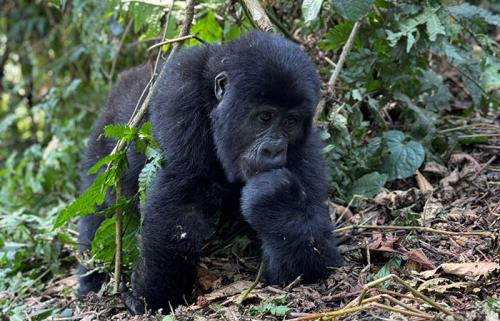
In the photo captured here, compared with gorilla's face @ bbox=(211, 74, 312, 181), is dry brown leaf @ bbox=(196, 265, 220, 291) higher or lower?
lower

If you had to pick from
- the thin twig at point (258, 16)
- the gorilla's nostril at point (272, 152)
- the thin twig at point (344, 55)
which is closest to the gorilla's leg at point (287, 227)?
the gorilla's nostril at point (272, 152)

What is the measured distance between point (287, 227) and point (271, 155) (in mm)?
434

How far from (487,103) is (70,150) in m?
4.10

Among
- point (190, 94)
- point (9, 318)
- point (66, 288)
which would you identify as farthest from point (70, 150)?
point (190, 94)

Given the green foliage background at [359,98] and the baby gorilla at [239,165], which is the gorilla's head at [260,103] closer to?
the baby gorilla at [239,165]

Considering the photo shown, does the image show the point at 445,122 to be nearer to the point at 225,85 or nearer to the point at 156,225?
the point at 225,85

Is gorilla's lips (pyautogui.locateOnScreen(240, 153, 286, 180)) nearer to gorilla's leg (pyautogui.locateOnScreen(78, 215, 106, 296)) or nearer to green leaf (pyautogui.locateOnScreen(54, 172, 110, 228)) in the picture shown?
green leaf (pyautogui.locateOnScreen(54, 172, 110, 228))

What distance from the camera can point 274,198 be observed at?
12.6 feet

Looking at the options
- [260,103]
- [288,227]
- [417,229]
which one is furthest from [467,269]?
[260,103]

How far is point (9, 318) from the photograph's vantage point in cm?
464

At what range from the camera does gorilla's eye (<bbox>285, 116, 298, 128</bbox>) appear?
4.02m

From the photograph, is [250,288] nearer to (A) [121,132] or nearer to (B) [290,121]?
(B) [290,121]

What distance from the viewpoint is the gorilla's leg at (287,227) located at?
3840 mm

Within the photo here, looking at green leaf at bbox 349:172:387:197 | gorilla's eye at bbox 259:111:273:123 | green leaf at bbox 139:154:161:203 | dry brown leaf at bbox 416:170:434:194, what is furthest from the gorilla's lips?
dry brown leaf at bbox 416:170:434:194
